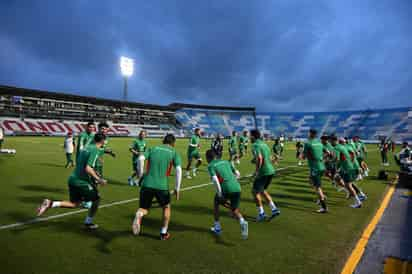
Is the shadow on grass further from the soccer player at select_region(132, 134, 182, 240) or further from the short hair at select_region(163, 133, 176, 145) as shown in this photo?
the short hair at select_region(163, 133, 176, 145)

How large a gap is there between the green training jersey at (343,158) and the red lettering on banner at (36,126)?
203 feet

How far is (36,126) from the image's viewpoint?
55.1 m

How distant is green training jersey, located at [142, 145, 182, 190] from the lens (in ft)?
15.5

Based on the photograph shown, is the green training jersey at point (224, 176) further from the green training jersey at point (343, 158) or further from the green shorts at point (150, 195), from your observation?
the green training jersey at point (343, 158)

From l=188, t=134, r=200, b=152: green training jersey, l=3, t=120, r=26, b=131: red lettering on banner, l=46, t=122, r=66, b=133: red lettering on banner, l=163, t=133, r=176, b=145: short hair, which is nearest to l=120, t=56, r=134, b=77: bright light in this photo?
l=46, t=122, r=66, b=133: red lettering on banner

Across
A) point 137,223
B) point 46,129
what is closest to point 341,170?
point 137,223

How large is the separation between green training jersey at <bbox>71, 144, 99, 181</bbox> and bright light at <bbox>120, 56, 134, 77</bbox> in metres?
60.1

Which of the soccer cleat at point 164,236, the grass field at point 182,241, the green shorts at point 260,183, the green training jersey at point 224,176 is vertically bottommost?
the grass field at point 182,241

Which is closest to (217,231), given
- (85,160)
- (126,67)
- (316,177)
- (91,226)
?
(91,226)

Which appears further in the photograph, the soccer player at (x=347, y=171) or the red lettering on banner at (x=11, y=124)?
the red lettering on banner at (x=11, y=124)

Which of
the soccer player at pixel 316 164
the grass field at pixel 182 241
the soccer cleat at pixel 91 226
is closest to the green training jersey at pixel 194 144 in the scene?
the grass field at pixel 182 241

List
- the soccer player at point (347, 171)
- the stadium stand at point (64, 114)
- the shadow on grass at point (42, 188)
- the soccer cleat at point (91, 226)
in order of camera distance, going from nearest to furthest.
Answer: the soccer cleat at point (91, 226) < the soccer player at point (347, 171) < the shadow on grass at point (42, 188) < the stadium stand at point (64, 114)

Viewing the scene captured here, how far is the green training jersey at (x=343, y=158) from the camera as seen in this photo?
8.12 m

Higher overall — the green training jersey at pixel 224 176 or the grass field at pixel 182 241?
the green training jersey at pixel 224 176
